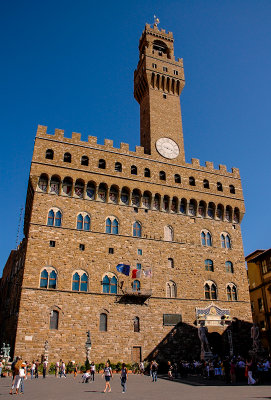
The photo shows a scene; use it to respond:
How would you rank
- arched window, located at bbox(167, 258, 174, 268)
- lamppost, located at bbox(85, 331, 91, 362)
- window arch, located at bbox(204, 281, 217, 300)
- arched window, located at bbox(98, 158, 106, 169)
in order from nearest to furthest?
1. lamppost, located at bbox(85, 331, 91, 362)
2. arched window, located at bbox(167, 258, 174, 268)
3. window arch, located at bbox(204, 281, 217, 300)
4. arched window, located at bbox(98, 158, 106, 169)

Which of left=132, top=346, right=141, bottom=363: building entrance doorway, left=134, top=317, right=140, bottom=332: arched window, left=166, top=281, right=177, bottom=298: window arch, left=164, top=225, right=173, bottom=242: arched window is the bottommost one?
left=132, top=346, right=141, bottom=363: building entrance doorway

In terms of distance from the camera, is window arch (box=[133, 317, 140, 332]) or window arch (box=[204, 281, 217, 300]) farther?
window arch (box=[204, 281, 217, 300])

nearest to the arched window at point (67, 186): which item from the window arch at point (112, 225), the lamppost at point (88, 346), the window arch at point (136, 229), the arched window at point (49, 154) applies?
the arched window at point (49, 154)

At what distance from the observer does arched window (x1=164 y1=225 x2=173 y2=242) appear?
34487 millimetres

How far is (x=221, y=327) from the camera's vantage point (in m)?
32.8

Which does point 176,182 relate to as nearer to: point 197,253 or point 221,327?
point 197,253

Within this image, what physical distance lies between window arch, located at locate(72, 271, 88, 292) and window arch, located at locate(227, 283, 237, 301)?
14.9m

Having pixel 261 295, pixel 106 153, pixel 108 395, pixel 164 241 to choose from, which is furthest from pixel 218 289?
pixel 108 395

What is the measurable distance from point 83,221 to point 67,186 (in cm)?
365

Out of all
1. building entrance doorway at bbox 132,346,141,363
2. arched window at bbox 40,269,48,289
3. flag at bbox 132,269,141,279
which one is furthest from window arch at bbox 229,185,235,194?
arched window at bbox 40,269,48,289

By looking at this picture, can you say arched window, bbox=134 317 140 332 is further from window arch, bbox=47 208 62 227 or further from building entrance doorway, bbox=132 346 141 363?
window arch, bbox=47 208 62 227

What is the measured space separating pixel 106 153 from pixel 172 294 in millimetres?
15124

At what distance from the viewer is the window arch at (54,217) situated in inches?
1200

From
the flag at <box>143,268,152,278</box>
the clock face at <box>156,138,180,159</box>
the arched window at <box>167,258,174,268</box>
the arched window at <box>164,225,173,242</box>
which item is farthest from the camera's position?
the clock face at <box>156,138,180,159</box>
